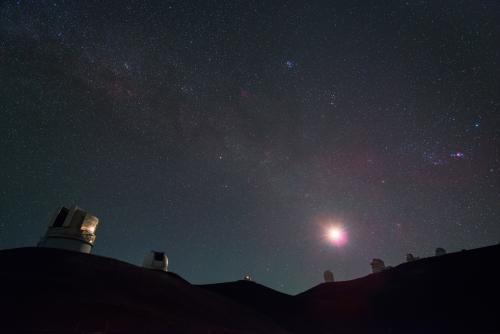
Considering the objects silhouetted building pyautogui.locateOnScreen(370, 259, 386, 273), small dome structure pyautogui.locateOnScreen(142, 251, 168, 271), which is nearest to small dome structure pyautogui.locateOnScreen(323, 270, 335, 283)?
silhouetted building pyautogui.locateOnScreen(370, 259, 386, 273)

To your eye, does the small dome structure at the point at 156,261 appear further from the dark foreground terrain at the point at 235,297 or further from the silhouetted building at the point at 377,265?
the silhouetted building at the point at 377,265

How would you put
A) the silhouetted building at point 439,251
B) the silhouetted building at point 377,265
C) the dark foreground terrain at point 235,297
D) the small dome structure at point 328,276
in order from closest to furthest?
the dark foreground terrain at point 235,297 → the silhouetted building at point 439,251 → the silhouetted building at point 377,265 → the small dome structure at point 328,276

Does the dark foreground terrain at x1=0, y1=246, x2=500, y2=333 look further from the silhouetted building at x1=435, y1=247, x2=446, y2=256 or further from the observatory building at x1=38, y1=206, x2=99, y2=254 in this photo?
the silhouetted building at x1=435, y1=247, x2=446, y2=256

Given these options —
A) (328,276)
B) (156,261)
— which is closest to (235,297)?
(156,261)

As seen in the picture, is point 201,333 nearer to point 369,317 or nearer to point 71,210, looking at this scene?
point 369,317

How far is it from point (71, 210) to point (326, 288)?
27.3 m

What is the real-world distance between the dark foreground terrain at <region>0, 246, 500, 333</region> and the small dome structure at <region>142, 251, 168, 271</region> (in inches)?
248

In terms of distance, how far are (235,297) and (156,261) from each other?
30.1 feet

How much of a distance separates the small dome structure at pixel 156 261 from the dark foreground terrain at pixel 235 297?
6.29 meters

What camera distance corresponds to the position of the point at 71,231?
2561 centimetres

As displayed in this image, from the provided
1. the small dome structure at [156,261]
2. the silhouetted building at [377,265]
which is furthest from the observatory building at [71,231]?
the silhouetted building at [377,265]

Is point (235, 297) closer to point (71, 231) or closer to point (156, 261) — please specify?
point (156, 261)

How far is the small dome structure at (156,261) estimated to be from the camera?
30203mm

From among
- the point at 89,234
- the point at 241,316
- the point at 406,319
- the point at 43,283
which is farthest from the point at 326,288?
the point at 43,283
